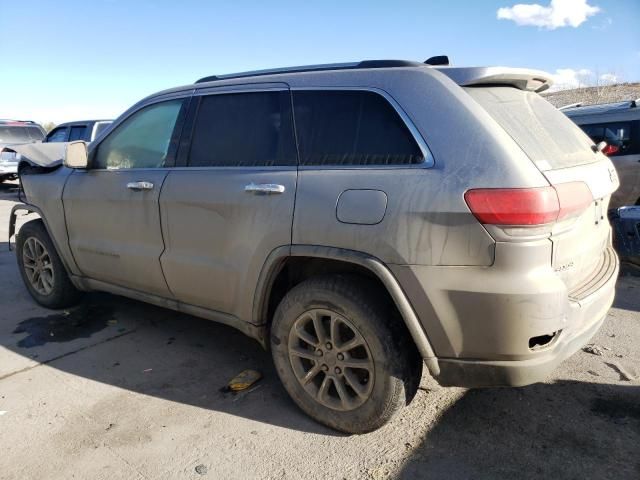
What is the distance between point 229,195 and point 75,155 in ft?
5.10

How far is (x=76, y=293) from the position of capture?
4.72 meters

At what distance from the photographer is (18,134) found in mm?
15797

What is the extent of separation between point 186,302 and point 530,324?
7.11 ft

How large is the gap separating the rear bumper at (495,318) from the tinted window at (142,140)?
2034 millimetres

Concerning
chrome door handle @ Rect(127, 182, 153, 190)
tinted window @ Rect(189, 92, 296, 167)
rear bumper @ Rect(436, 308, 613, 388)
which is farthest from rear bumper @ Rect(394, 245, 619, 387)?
chrome door handle @ Rect(127, 182, 153, 190)

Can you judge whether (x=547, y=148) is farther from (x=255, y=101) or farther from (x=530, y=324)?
(x=255, y=101)

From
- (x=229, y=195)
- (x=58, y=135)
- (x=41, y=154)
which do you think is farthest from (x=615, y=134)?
(x=58, y=135)

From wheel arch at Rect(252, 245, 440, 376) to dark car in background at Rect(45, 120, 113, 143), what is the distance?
33.1 ft

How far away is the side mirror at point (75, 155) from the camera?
12.7 feet

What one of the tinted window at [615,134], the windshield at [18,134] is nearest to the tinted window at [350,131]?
the tinted window at [615,134]

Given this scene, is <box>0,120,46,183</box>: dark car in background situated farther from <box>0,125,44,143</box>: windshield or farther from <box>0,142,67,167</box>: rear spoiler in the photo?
<box>0,142,67,167</box>: rear spoiler

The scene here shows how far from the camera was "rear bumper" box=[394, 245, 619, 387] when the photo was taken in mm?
2225

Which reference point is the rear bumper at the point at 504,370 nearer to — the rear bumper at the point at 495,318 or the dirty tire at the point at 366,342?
the rear bumper at the point at 495,318

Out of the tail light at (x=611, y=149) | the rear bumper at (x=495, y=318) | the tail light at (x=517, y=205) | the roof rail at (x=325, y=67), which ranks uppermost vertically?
the roof rail at (x=325, y=67)
